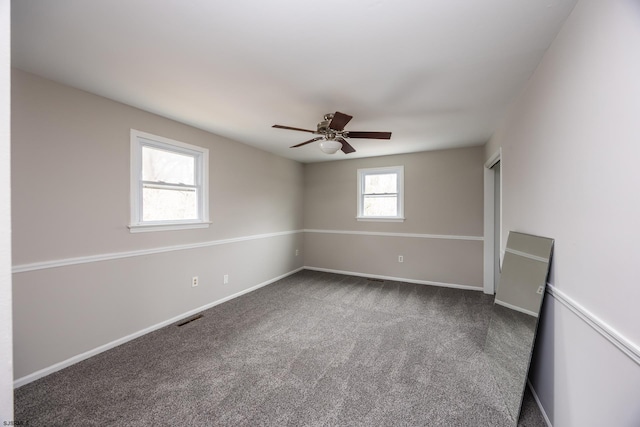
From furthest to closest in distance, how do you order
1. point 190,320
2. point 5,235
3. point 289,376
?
point 190,320 < point 289,376 < point 5,235

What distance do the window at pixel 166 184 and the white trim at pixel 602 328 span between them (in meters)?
3.57

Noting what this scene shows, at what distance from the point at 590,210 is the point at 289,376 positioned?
2235 mm

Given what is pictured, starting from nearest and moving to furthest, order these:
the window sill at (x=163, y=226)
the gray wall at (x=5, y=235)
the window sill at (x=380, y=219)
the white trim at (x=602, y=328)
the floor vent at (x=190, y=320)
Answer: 1. the gray wall at (x=5, y=235)
2. the white trim at (x=602, y=328)
3. the window sill at (x=163, y=226)
4. the floor vent at (x=190, y=320)
5. the window sill at (x=380, y=219)

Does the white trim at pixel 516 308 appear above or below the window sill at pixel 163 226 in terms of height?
below

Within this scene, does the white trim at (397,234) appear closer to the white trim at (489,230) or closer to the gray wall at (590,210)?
the white trim at (489,230)

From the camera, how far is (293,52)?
5.71ft

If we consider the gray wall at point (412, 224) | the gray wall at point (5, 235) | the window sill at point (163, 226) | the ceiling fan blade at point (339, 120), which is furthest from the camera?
the gray wall at point (412, 224)

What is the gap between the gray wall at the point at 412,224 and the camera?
425 centimetres

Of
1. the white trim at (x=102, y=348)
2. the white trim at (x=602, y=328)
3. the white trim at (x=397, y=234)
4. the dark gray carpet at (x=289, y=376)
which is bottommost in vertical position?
the dark gray carpet at (x=289, y=376)

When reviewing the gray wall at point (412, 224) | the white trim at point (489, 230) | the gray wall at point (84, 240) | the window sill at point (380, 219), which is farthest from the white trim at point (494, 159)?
the gray wall at point (84, 240)

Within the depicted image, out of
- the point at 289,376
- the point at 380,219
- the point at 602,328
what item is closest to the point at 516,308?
the point at 602,328

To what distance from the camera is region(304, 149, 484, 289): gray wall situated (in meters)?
4.25

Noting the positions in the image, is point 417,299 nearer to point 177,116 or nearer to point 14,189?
point 177,116

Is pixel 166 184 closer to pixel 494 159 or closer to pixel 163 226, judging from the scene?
pixel 163 226
